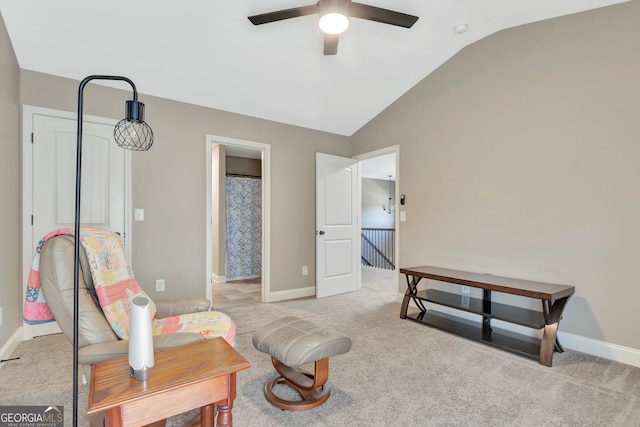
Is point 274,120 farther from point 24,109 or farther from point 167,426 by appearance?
point 167,426

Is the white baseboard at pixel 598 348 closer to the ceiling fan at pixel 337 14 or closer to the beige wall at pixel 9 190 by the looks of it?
the ceiling fan at pixel 337 14

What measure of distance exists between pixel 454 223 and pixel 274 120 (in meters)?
2.59

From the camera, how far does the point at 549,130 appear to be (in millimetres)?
2836

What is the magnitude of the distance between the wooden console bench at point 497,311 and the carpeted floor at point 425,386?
0.48 ft

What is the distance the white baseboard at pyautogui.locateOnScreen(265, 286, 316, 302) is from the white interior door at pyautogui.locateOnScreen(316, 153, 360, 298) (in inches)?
7.6

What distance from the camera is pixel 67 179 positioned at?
119 inches

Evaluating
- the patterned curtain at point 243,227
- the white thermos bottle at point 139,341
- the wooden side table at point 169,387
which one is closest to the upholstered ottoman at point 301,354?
the wooden side table at point 169,387

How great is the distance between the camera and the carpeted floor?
69.6 inches

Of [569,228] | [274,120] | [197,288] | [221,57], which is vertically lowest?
[197,288]

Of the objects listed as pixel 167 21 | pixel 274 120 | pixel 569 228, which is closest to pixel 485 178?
pixel 569 228

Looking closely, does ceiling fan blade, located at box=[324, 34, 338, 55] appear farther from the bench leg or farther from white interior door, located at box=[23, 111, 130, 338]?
the bench leg

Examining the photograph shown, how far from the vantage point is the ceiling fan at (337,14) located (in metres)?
2.17

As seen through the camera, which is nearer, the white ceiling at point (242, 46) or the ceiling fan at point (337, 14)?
the ceiling fan at point (337, 14)

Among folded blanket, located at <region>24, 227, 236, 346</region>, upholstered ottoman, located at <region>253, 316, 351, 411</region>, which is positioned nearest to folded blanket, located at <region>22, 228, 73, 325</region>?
folded blanket, located at <region>24, 227, 236, 346</region>
